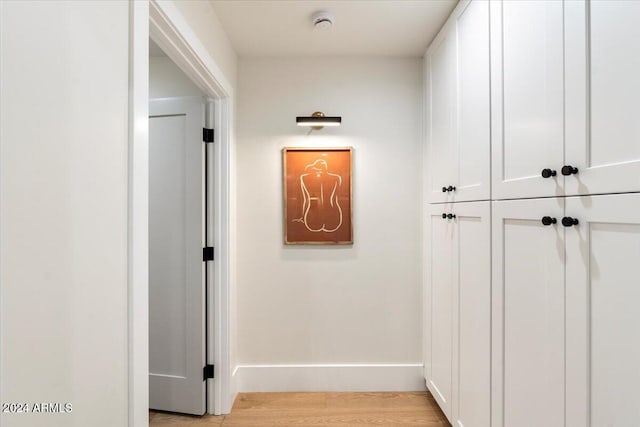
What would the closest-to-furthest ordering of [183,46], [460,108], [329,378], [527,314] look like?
[527,314] → [183,46] → [460,108] → [329,378]

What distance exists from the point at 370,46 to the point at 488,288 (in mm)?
1778

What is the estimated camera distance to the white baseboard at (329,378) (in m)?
2.44

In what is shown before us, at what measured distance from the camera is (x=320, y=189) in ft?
8.10

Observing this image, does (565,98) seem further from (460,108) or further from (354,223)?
(354,223)

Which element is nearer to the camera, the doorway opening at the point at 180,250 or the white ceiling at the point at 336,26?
the white ceiling at the point at 336,26

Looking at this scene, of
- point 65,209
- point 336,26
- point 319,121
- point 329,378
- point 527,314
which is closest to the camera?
point 65,209

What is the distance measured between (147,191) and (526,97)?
1363 mm

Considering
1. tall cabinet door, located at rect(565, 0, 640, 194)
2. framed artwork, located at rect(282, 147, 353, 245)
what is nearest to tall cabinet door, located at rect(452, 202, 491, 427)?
tall cabinet door, located at rect(565, 0, 640, 194)

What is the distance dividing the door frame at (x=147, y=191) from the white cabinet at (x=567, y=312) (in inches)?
51.6

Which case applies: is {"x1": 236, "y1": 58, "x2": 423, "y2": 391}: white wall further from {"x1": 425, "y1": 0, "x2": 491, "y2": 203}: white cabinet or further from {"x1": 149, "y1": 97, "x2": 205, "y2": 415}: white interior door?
{"x1": 149, "y1": 97, "x2": 205, "y2": 415}: white interior door

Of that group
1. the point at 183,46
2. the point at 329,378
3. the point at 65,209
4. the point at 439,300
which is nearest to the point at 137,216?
the point at 65,209

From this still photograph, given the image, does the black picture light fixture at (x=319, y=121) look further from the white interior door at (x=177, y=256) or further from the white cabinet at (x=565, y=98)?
the white cabinet at (x=565, y=98)

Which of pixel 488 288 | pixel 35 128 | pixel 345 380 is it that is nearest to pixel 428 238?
pixel 488 288

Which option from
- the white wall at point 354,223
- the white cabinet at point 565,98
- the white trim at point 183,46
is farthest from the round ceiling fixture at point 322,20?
the white cabinet at point 565,98
